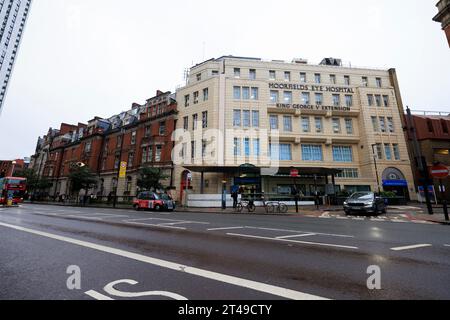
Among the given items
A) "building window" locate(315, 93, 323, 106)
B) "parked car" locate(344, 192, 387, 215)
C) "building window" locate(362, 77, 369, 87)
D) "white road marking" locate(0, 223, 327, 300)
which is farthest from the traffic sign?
"building window" locate(362, 77, 369, 87)

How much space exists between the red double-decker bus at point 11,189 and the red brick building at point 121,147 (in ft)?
33.9

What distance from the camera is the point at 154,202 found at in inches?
760

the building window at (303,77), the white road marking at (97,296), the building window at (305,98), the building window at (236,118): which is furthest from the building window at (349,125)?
the white road marking at (97,296)

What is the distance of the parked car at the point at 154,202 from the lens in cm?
1916

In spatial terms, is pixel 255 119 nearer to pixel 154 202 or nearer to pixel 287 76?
pixel 287 76

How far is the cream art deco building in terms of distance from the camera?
27.0 meters

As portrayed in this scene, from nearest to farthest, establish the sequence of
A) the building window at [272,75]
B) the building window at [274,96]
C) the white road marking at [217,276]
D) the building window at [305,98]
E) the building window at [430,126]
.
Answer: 1. the white road marking at [217,276]
2. the building window at [430,126]
3. the building window at [274,96]
4. the building window at [305,98]
5. the building window at [272,75]

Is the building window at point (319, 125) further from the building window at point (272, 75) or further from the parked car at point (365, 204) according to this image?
the parked car at point (365, 204)

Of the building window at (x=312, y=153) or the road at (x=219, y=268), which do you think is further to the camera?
the building window at (x=312, y=153)

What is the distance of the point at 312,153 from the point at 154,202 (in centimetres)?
2260

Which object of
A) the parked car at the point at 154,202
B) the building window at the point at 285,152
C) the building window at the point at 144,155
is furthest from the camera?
the building window at the point at 144,155
